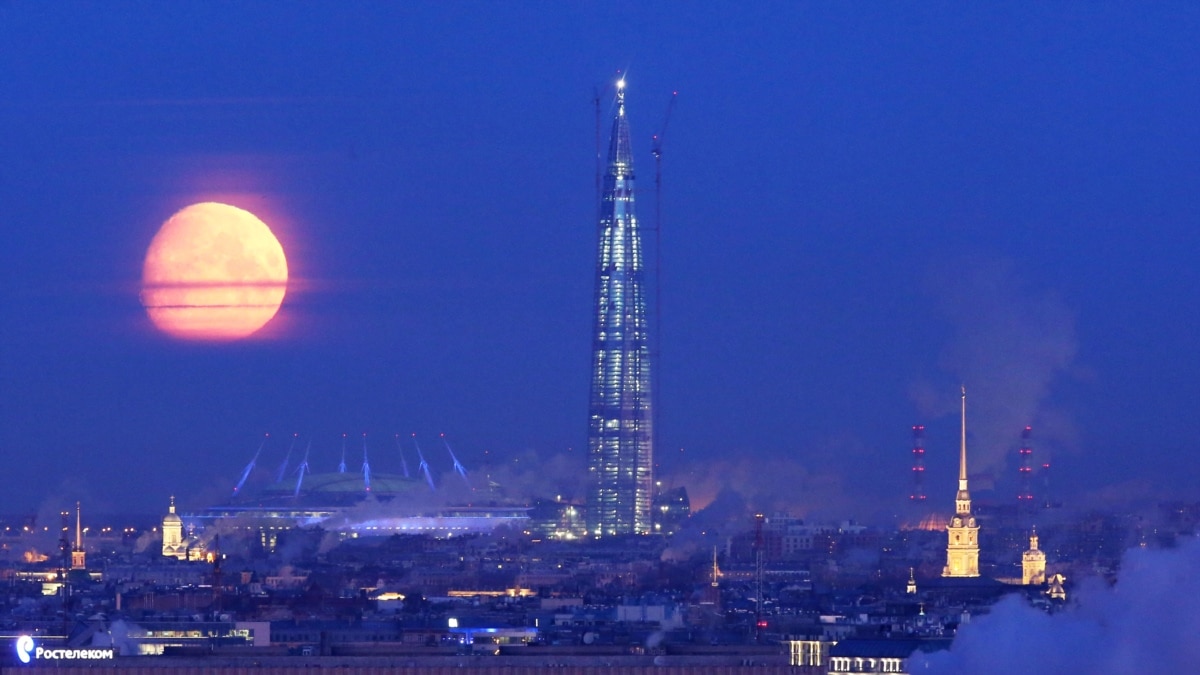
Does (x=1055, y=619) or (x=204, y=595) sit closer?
(x=1055, y=619)

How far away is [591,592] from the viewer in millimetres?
110562

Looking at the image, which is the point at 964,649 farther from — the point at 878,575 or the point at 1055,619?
the point at 878,575

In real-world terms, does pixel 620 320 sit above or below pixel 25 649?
above

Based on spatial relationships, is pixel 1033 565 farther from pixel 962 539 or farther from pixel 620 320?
pixel 620 320

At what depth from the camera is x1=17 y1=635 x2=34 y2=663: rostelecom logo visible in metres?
62.7

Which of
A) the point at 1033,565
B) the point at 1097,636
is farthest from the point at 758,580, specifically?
the point at 1097,636

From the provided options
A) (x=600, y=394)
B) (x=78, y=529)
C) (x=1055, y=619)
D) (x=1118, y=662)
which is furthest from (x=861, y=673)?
(x=600, y=394)

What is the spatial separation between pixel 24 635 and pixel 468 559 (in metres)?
72.7

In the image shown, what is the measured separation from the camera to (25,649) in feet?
210

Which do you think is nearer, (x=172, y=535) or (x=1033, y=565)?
(x=1033, y=565)

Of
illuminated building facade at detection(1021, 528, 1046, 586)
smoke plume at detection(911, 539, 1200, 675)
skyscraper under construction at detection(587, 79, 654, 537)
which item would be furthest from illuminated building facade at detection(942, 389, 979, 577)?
smoke plume at detection(911, 539, 1200, 675)

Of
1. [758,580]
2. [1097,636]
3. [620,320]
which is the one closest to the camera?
[1097,636]

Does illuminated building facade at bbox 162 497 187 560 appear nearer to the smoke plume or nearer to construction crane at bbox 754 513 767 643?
construction crane at bbox 754 513 767 643

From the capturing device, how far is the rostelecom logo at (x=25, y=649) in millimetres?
62719
